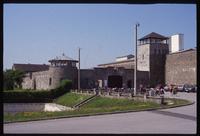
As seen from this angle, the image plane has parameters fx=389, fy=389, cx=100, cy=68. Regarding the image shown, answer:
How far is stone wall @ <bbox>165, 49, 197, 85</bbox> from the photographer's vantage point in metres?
53.2

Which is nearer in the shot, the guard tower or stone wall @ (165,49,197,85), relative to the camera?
stone wall @ (165,49,197,85)

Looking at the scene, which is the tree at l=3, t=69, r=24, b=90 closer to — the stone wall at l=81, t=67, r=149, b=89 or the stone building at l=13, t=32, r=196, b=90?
the stone building at l=13, t=32, r=196, b=90

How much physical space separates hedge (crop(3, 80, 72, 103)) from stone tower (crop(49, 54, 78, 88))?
3.55 meters

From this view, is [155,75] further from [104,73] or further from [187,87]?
[187,87]

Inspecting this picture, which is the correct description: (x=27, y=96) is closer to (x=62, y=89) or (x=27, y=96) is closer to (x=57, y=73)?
(x=62, y=89)

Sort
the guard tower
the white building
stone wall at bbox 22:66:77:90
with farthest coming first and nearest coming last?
the white building, the guard tower, stone wall at bbox 22:66:77:90

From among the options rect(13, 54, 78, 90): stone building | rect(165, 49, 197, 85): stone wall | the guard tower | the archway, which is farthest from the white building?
rect(13, 54, 78, 90): stone building

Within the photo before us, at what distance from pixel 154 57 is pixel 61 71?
15433 mm

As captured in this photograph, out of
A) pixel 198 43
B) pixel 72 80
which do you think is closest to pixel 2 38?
pixel 198 43

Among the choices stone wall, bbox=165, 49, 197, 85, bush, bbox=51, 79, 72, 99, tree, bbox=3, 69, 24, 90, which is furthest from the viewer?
tree, bbox=3, 69, 24, 90

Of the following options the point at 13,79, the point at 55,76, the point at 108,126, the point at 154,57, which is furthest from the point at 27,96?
the point at 108,126

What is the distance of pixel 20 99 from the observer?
167 ft

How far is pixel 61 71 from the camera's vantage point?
63.2 m

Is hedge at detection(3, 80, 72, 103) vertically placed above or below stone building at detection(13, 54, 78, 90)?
below
